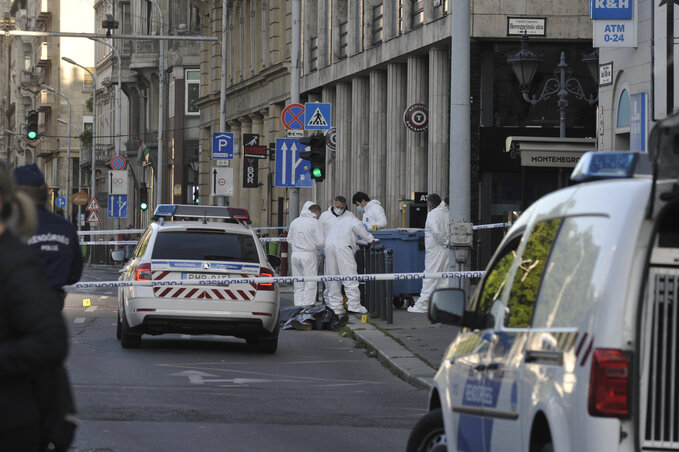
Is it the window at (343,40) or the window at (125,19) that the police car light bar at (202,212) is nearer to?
the window at (343,40)

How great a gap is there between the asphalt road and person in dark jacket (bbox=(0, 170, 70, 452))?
A: 16.7 feet

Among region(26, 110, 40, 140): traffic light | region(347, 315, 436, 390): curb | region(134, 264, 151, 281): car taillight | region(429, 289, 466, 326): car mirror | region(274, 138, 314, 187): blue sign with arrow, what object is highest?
region(26, 110, 40, 140): traffic light

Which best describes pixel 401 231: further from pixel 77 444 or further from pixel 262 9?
pixel 262 9

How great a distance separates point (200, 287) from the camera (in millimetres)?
17031

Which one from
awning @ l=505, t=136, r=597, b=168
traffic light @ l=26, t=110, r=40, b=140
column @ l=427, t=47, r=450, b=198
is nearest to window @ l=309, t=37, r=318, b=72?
traffic light @ l=26, t=110, r=40, b=140

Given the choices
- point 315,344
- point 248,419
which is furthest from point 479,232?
point 248,419

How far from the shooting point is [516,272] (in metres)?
6.54

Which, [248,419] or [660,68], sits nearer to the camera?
[248,419]

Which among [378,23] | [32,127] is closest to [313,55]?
[378,23]

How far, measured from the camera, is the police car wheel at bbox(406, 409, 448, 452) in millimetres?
7523

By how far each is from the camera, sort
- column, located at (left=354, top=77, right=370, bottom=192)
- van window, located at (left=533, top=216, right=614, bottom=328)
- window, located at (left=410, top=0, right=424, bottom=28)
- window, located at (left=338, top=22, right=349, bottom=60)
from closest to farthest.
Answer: van window, located at (left=533, top=216, right=614, bottom=328)
window, located at (left=410, top=0, right=424, bottom=28)
column, located at (left=354, top=77, right=370, bottom=192)
window, located at (left=338, top=22, right=349, bottom=60)

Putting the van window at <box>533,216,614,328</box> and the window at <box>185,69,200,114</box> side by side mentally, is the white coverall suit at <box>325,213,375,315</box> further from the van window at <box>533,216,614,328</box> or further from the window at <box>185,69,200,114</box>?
the window at <box>185,69,200,114</box>

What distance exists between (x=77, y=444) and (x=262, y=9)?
4223 centimetres

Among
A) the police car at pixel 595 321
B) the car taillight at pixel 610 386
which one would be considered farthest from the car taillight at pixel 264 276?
the car taillight at pixel 610 386
